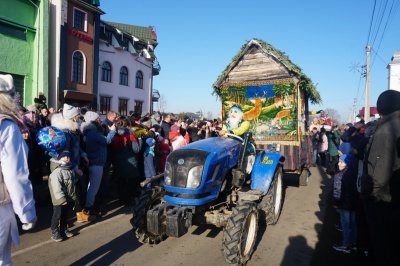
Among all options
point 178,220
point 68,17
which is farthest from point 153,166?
point 68,17

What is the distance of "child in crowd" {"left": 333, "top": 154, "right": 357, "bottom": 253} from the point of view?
161 inches

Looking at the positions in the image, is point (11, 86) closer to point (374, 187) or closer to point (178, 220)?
point (178, 220)

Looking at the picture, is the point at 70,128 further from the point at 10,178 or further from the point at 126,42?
the point at 126,42

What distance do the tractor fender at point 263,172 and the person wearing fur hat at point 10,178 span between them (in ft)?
10.6

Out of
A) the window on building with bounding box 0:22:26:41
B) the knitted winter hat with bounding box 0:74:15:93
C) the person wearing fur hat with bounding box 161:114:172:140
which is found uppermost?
→ the window on building with bounding box 0:22:26:41

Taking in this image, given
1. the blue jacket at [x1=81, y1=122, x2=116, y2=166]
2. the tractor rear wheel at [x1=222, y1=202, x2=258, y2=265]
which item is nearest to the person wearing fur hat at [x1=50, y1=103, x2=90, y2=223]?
the blue jacket at [x1=81, y1=122, x2=116, y2=166]

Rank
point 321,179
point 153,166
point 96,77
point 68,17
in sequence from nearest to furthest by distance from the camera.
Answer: point 153,166
point 321,179
point 68,17
point 96,77

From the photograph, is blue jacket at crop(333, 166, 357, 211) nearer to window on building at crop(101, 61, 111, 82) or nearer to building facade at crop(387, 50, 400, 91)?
window on building at crop(101, 61, 111, 82)

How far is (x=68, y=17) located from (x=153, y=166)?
16.4m

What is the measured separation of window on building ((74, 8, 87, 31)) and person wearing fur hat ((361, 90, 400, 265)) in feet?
67.0

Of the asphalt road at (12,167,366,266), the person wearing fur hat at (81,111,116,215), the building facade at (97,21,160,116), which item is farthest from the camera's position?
the building facade at (97,21,160,116)

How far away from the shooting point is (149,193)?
3.98 m

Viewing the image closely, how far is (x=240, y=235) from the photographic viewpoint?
3.32 metres

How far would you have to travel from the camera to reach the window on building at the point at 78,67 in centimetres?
1975
